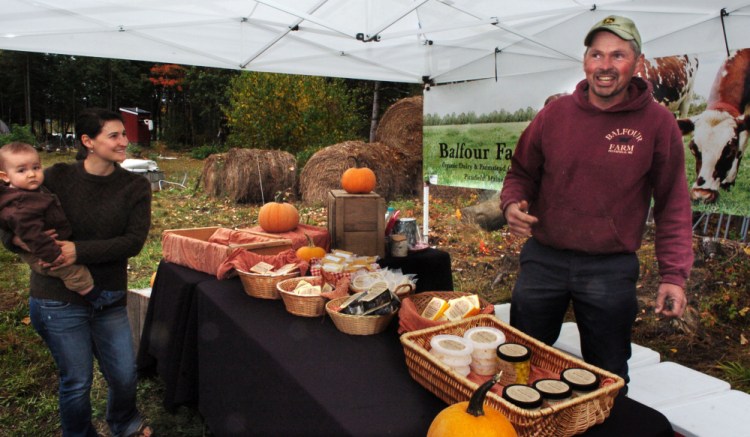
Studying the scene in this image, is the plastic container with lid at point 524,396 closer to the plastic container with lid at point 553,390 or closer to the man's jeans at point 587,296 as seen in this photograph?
the plastic container with lid at point 553,390

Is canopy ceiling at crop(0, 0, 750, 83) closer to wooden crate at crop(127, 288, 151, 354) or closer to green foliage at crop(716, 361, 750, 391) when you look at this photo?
wooden crate at crop(127, 288, 151, 354)

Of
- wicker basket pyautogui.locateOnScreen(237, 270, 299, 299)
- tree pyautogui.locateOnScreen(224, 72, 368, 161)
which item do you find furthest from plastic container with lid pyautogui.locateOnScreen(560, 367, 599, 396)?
tree pyautogui.locateOnScreen(224, 72, 368, 161)

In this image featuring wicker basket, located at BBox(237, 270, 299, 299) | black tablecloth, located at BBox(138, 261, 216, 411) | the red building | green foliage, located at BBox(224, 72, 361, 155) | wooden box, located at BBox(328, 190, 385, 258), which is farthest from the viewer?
the red building

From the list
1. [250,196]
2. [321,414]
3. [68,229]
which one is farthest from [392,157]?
[321,414]

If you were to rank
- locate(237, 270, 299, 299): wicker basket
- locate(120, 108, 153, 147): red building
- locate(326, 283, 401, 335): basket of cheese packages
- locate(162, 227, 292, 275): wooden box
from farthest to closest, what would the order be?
locate(120, 108, 153, 147): red building < locate(162, 227, 292, 275): wooden box < locate(237, 270, 299, 299): wicker basket < locate(326, 283, 401, 335): basket of cheese packages

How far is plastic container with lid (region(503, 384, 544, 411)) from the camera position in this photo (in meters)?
1.15

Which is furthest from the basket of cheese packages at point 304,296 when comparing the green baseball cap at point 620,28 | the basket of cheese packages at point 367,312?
the green baseball cap at point 620,28

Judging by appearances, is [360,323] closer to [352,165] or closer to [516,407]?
[516,407]

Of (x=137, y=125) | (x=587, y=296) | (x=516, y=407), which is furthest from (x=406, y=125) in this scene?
(x=137, y=125)

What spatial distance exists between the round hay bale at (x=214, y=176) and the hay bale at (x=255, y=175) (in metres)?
0.02

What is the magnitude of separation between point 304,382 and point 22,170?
4.90ft

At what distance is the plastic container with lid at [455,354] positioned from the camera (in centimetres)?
140

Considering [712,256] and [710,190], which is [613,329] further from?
[712,256]

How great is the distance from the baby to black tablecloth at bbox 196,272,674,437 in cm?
65
